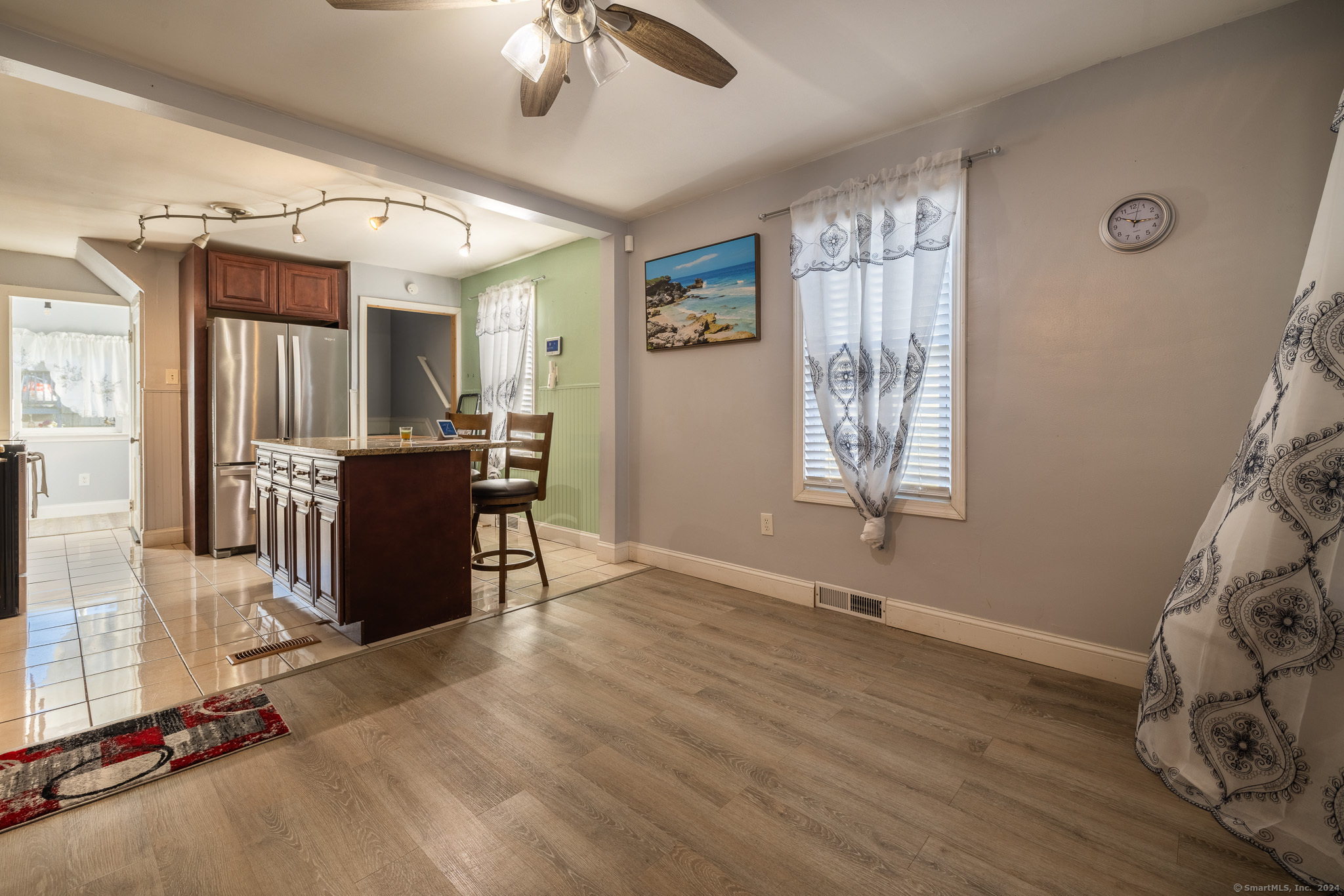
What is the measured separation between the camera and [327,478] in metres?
2.69

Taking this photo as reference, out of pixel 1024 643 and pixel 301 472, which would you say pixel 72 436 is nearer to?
pixel 301 472

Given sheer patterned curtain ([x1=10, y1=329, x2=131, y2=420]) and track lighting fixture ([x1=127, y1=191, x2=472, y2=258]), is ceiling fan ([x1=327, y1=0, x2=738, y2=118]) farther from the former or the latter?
sheer patterned curtain ([x1=10, y1=329, x2=131, y2=420])

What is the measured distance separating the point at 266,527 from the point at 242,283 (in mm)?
2417

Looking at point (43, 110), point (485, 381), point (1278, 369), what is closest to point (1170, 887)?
point (1278, 369)

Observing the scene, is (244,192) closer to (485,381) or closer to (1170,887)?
(485,381)

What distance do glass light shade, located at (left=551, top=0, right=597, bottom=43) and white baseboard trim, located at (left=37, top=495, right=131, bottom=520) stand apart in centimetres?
709

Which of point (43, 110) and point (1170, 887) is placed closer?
point (1170, 887)

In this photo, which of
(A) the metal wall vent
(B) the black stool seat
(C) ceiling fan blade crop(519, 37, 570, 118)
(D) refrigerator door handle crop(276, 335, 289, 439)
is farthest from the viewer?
(D) refrigerator door handle crop(276, 335, 289, 439)

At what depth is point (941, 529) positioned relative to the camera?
273cm

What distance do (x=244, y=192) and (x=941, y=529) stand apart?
442 centimetres

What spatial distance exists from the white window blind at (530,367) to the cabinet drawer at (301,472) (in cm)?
213

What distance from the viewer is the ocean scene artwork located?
11.2 ft

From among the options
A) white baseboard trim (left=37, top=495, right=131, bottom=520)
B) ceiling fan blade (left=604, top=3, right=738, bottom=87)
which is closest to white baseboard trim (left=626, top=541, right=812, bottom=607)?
ceiling fan blade (left=604, top=3, right=738, bottom=87)

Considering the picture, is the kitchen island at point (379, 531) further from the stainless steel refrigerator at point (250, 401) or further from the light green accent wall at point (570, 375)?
the stainless steel refrigerator at point (250, 401)
